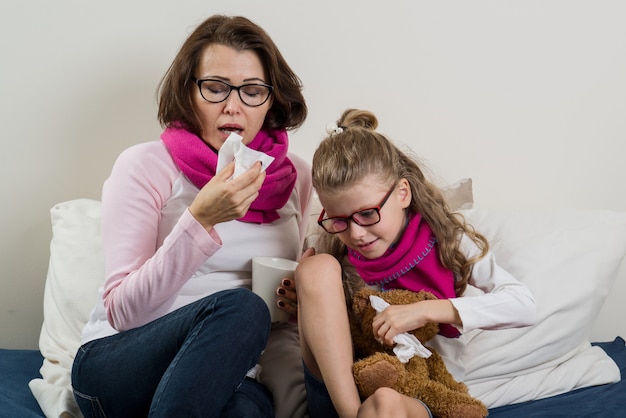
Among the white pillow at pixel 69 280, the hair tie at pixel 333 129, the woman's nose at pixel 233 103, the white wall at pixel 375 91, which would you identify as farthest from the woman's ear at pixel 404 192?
the white pillow at pixel 69 280

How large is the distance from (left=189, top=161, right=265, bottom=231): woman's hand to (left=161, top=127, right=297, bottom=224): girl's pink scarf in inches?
8.3

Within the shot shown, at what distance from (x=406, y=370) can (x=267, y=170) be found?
569mm

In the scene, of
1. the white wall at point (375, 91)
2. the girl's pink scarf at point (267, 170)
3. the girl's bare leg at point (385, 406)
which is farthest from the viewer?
the white wall at point (375, 91)

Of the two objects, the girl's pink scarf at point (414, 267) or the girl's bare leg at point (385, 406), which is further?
the girl's pink scarf at point (414, 267)

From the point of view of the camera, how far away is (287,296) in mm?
1581

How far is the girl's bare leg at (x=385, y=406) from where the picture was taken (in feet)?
4.08

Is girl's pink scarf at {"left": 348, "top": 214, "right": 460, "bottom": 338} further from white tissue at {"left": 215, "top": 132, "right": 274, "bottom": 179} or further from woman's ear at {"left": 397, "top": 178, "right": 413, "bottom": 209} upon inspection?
Answer: white tissue at {"left": 215, "top": 132, "right": 274, "bottom": 179}

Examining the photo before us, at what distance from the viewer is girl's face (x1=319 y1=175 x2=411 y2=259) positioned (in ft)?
4.88

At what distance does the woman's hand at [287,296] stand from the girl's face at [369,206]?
0.50 feet

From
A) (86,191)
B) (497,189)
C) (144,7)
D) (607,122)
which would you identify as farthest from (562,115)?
(86,191)

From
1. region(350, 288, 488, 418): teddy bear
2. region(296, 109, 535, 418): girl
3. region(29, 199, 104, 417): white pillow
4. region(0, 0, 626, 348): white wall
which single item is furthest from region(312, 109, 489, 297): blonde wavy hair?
region(29, 199, 104, 417): white pillow

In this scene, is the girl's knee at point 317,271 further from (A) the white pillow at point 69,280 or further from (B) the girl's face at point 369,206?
(A) the white pillow at point 69,280

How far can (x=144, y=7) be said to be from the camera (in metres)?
2.04

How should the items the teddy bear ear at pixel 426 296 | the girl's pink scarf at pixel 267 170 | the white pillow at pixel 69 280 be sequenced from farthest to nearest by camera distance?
the white pillow at pixel 69 280 → the girl's pink scarf at pixel 267 170 → the teddy bear ear at pixel 426 296
